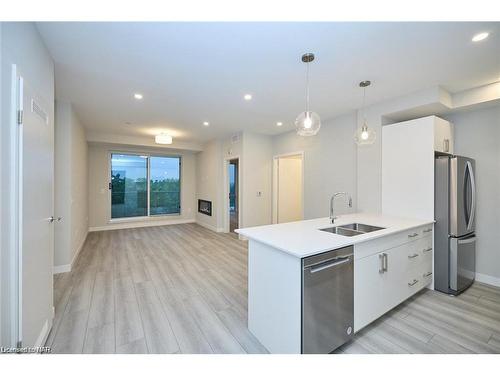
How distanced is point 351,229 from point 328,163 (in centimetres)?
203

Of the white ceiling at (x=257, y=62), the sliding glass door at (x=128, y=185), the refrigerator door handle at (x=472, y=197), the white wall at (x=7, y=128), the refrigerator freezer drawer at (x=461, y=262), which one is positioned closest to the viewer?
the white wall at (x=7, y=128)

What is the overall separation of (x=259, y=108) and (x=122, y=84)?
203cm

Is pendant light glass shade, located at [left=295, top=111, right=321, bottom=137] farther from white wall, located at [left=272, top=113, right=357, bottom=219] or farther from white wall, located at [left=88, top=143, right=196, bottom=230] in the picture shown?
white wall, located at [left=88, top=143, right=196, bottom=230]

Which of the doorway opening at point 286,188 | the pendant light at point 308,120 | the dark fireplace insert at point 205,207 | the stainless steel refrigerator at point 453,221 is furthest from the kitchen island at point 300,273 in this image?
the dark fireplace insert at point 205,207

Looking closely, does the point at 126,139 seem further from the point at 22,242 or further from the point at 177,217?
the point at 22,242

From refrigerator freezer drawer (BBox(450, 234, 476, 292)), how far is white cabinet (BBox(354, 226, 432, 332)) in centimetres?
22

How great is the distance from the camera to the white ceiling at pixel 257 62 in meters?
1.76

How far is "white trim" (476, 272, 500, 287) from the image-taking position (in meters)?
2.86

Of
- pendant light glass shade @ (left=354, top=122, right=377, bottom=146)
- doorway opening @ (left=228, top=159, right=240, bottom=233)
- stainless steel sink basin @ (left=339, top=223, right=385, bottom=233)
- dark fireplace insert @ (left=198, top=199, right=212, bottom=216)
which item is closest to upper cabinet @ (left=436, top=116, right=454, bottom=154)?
pendant light glass shade @ (left=354, top=122, right=377, bottom=146)

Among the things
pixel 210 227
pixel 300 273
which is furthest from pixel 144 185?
pixel 300 273

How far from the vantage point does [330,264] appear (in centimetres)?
159

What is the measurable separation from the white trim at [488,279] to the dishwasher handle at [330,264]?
9.26 feet

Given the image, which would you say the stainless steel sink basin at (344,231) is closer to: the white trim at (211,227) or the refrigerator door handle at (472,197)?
the refrigerator door handle at (472,197)
